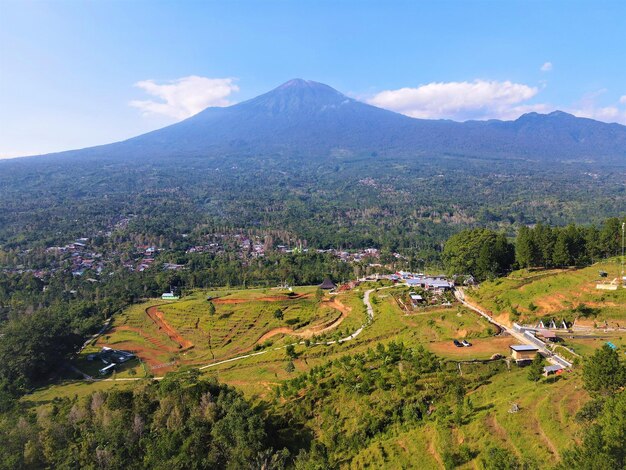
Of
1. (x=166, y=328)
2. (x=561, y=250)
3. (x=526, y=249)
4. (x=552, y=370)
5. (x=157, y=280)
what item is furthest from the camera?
(x=157, y=280)

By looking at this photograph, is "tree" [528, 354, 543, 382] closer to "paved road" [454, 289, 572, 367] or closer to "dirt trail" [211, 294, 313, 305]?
"paved road" [454, 289, 572, 367]

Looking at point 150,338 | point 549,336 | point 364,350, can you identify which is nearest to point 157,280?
point 150,338

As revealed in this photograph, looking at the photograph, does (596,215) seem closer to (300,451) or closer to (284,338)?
(284,338)

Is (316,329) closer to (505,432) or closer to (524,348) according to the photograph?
(524,348)

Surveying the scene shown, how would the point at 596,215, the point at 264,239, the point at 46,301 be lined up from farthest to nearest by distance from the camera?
1. the point at 596,215
2. the point at 264,239
3. the point at 46,301

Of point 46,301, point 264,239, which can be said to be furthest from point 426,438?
point 264,239

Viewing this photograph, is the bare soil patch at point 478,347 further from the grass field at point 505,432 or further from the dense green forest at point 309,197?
the dense green forest at point 309,197
